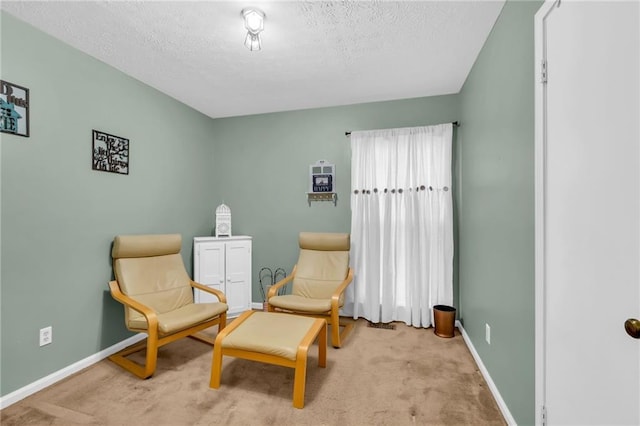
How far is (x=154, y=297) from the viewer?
255cm

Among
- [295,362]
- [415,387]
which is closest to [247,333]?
[295,362]

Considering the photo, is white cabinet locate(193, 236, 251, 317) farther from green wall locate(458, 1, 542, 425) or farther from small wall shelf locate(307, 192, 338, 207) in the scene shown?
green wall locate(458, 1, 542, 425)

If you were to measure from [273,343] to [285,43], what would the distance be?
7.20 ft

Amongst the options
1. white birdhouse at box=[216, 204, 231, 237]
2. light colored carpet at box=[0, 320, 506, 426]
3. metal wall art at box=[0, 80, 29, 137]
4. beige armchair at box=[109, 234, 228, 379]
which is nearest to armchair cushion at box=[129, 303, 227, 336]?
beige armchair at box=[109, 234, 228, 379]

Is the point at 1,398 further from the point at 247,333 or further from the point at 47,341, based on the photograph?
the point at 247,333

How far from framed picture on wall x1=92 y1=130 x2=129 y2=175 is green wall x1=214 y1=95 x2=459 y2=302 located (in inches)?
53.3

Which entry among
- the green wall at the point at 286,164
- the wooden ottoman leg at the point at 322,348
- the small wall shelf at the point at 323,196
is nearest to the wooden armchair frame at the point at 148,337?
the wooden ottoman leg at the point at 322,348

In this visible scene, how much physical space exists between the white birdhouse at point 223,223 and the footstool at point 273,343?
161 cm

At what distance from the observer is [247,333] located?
79.1 inches

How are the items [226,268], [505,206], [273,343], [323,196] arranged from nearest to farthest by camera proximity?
[505,206], [273,343], [226,268], [323,196]

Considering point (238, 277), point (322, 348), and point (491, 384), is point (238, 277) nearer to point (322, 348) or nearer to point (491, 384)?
point (322, 348)
